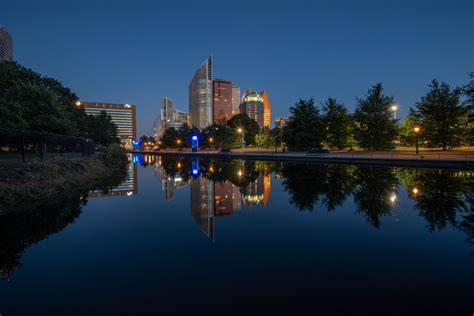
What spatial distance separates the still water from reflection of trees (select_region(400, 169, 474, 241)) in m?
0.08

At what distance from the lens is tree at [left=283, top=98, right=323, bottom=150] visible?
55.8 m

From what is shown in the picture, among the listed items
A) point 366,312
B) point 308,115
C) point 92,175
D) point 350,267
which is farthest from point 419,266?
point 308,115

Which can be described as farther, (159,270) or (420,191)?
(420,191)

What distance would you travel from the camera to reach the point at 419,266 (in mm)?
5609

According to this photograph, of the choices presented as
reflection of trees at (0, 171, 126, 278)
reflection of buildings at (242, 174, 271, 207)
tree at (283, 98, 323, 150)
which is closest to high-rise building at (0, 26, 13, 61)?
tree at (283, 98, 323, 150)

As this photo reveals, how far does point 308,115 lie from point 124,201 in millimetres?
50209

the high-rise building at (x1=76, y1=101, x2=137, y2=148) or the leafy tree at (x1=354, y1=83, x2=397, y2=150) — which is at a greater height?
the high-rise building at (x1=76, y1=101, x2=137, y2=148)

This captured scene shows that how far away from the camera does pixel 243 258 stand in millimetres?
6145

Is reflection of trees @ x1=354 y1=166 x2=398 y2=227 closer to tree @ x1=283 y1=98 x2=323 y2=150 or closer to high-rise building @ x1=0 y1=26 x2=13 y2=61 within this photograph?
tree @ x1=283 y1=98 x2=323 y2=150

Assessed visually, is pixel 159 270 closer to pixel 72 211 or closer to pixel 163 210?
pixel 163 210

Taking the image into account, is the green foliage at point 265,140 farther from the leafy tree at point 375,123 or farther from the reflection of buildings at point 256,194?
the reflection of buildings at point 256,194

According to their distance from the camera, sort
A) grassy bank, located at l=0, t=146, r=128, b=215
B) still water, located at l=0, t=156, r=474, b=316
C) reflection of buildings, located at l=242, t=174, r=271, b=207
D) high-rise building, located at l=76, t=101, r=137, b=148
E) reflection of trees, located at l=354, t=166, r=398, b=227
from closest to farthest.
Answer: still water, located at l=0, t=156, r=474, b=316 < reflection of trees, located at l=354, t=166, r=398, b=227 < grassy bank, located at l=0, t=146, r=128, b=215 < reflection of buildings, located at l=242, t=174, r=271, b=207 < high-rise building, located at l=76, t=101, r=137, b=148

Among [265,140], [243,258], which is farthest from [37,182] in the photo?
[265,140]

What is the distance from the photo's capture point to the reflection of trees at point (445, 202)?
8.56 meters
